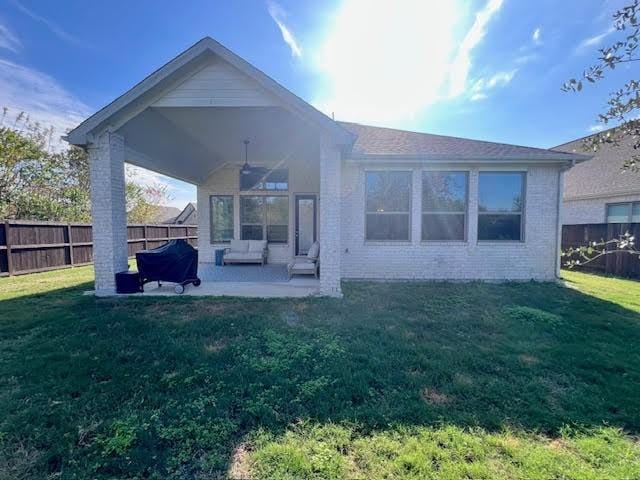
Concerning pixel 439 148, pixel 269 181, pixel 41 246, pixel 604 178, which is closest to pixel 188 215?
pixel 41 246

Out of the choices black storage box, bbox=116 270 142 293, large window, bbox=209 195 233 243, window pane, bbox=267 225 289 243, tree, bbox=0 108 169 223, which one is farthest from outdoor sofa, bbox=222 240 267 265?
tree, bbox=0 108 169 223

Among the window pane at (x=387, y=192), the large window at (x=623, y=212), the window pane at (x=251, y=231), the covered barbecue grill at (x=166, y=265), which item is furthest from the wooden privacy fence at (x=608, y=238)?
the covered barbecue grill at (x=166, y=265)

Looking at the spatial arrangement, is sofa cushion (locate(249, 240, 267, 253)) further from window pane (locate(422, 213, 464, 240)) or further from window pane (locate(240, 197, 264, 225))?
window pane (locate(422, 213, 464, 240))

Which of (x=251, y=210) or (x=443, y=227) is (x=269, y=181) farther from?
(x=443, y=227)

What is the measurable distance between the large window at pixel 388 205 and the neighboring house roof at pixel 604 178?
9.14 m

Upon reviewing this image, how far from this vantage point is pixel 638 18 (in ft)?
6.57

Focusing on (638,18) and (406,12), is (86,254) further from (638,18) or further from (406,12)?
(638,18)

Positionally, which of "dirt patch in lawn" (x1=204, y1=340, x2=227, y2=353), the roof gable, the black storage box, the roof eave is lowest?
"dirt patch in lawn" (x1=204, y1=340, x2=227, y2=353)

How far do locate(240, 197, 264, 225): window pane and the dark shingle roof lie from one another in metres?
4.65

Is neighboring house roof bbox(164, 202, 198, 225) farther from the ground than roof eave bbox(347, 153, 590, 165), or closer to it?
closer to it

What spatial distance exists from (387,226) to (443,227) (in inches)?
60.6

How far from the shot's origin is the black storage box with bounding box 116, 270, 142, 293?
21.5 feet

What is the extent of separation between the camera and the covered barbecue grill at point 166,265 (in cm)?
671

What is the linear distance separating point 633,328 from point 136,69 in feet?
48.3
